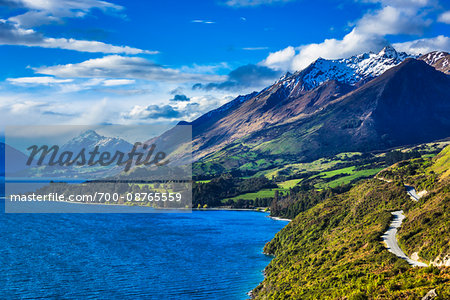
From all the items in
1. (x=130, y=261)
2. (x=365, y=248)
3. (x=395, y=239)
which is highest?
(x=395, y=239)

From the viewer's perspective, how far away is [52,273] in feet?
333

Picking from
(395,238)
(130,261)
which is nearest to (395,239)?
(395,238)

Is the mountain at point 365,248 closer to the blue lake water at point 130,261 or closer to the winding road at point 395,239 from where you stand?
the winding road at point 395,239

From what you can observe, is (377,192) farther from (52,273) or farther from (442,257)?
(52,273)

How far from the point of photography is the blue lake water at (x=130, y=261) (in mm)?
89188

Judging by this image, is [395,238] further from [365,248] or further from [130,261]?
[130,261]

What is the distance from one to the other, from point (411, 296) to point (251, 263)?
266 ft

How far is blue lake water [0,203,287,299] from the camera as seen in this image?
8919 cm

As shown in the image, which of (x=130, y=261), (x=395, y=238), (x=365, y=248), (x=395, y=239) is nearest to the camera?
(x=365, y=248)

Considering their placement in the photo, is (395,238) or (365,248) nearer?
(365,248)

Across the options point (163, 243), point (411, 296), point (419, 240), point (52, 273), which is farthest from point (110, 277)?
point (411, 296)

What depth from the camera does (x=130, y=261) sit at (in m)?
117

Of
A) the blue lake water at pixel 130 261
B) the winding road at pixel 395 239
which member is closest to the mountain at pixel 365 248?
the winding road at pixel 395 239

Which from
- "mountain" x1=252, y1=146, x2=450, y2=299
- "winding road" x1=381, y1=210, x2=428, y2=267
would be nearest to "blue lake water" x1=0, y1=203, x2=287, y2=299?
"mountain" x1=252, y1=146, x2=450, y2=299
